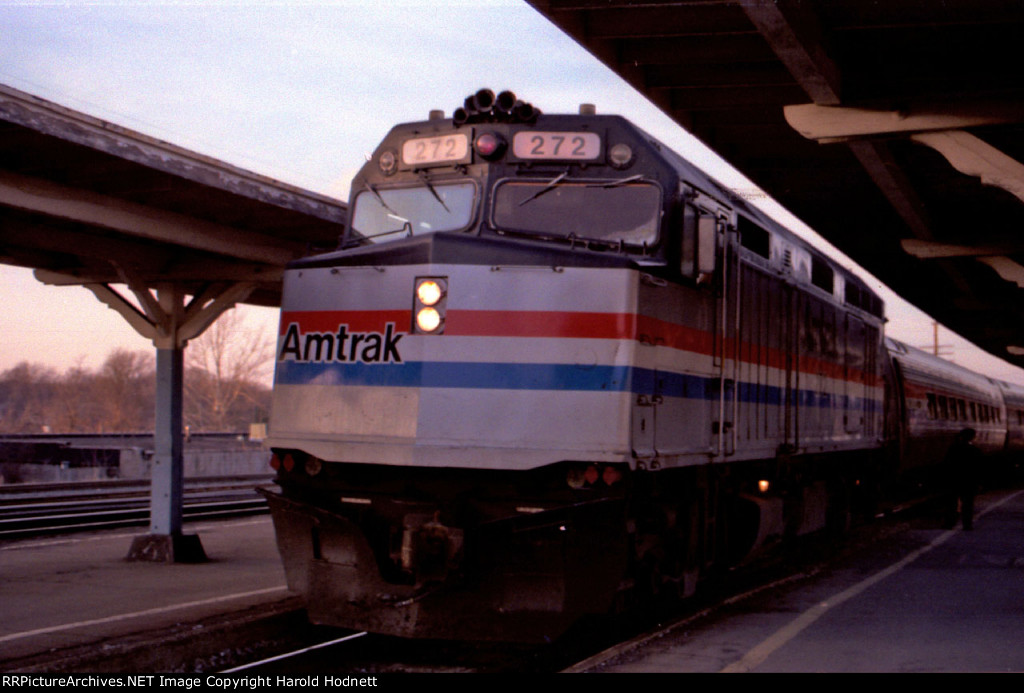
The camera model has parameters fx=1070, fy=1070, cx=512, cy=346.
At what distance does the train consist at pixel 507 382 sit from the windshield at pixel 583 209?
2 cm

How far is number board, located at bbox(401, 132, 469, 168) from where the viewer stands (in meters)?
7.82

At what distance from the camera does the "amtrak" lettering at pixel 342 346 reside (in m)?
7.29

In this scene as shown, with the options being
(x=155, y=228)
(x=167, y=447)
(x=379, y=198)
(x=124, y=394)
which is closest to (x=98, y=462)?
(x=167, y=447)

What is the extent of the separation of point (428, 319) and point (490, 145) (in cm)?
Answer: 139

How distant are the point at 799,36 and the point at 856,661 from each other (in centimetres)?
495

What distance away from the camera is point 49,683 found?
6.28m

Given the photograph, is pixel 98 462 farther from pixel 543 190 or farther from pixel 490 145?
pixel 543 190

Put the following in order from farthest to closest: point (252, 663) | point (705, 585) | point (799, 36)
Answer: point (705, 585), point (799, 36), point (252, 663)

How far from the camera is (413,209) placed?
796 cm

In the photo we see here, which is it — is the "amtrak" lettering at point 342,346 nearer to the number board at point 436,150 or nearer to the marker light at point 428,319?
the marker light at point 428,319

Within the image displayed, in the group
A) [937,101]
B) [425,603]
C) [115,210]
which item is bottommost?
[425,603]

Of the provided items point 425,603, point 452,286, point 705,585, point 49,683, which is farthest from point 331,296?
point 705,585

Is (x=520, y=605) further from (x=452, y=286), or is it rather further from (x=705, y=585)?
(x=705, y=585)

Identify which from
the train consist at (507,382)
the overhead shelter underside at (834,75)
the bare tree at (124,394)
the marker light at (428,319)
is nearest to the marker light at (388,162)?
the train consist at (507,382)
